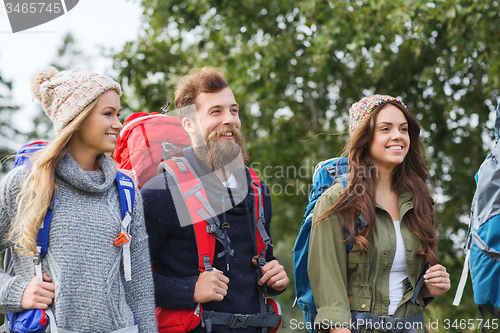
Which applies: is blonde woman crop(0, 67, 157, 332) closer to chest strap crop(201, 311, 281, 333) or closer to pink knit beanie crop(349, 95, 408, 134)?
chest strap crop(201, 311, 281, 333)

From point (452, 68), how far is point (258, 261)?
502 centimetres

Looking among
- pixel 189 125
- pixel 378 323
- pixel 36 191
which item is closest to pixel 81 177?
pixel 36 191

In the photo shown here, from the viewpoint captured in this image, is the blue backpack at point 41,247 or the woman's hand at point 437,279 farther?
the woman's hand at point 437,279

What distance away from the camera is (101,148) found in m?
2.35

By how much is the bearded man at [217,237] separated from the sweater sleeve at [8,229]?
2.23ft

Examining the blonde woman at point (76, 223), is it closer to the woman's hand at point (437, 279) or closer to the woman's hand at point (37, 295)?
the woman's hand at point (37, 295)

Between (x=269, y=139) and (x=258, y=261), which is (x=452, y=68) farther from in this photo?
(x=258, y=261)

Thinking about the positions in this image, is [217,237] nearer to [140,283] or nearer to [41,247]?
[140,283]

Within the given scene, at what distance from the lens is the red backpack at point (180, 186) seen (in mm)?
2541

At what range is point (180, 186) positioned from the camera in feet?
8.59

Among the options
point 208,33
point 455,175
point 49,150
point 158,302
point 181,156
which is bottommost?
point 455,175

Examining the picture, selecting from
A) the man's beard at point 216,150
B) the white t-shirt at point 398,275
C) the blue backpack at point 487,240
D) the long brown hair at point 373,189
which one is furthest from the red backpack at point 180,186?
the blue backpack at point 487,240

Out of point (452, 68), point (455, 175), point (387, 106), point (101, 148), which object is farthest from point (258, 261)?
point (455, 175)

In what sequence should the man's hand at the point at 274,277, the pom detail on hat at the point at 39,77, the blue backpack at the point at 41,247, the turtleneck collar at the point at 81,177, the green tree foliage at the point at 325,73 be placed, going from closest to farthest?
1. the blue backpack at the point at 41,247
2. the turtleneck collar at the point at 81,177
3. the pom detail on hat at the point at 39,77
4. the man's hand at the point at 274,277
5. the green tree foliage at the point at 325,73
